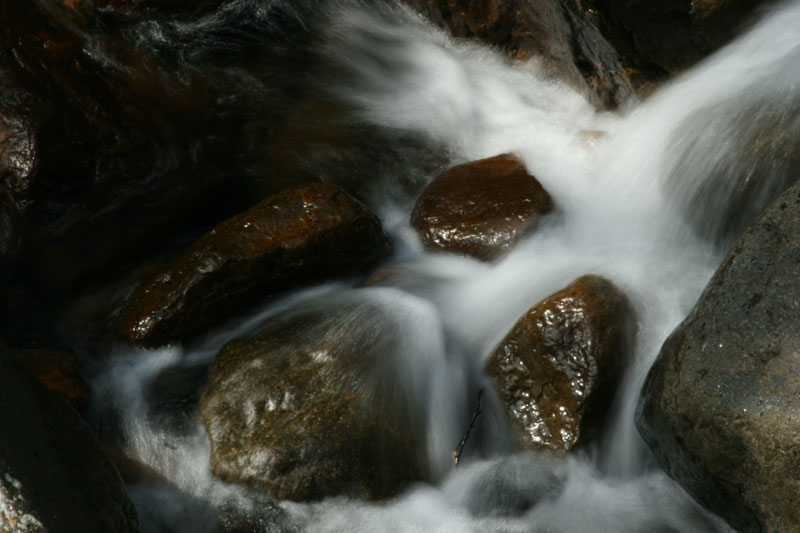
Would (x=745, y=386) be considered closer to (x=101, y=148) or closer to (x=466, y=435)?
(x=466, y=435)

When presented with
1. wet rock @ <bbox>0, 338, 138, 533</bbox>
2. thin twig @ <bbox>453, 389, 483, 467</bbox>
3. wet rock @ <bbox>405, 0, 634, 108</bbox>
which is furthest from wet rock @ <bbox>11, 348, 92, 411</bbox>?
wet rock @ <bbox>405, 0, 634, 108</bbox>

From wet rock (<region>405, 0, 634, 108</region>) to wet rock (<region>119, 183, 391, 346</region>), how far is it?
218 cm

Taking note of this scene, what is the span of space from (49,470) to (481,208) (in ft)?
10.4

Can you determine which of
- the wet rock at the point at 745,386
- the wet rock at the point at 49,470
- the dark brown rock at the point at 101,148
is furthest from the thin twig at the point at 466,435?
the dark brown rock at the point at 101,148


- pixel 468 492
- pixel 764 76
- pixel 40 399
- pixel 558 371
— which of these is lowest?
pixel 468 492

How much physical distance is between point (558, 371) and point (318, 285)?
5.36 feet

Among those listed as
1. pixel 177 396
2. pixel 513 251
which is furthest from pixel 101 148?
pixel 513 251

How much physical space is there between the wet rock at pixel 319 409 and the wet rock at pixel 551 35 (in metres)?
2.60

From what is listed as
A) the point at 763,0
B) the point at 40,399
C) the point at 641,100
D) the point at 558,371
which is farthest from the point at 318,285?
the point at 763,0

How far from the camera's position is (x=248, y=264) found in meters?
4.52

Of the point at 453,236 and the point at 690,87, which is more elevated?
the point at 690,87

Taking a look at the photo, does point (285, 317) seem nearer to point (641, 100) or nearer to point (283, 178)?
point (283, 178)

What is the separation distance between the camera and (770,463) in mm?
2842

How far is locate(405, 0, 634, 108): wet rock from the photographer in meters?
5.47
